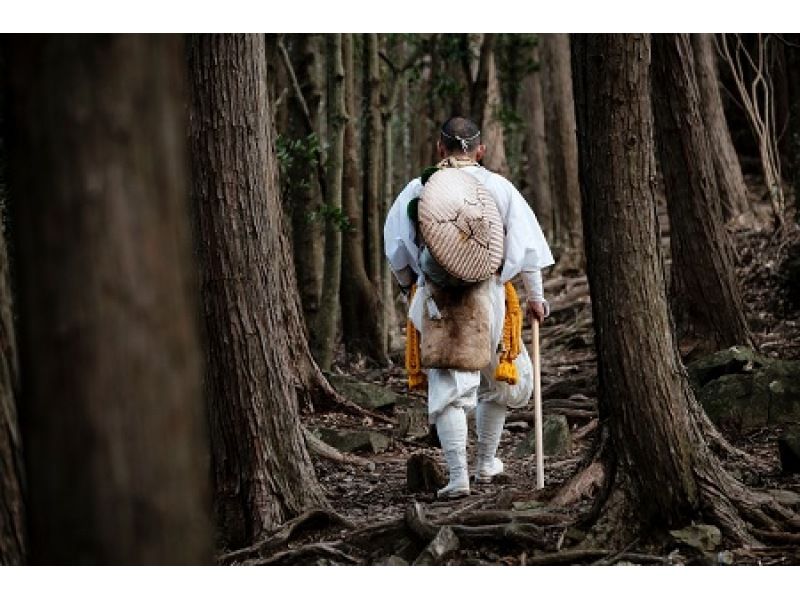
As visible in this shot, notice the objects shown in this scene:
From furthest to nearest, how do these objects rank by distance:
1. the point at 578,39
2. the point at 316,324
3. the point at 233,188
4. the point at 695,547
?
1. the point at 316,324
2. the point at 233,188
3. the point at 578,39
4. the point at 695,547

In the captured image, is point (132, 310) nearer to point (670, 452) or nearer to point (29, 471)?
point (29, 471)

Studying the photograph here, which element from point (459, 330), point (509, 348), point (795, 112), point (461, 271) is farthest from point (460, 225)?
point (795, 112)

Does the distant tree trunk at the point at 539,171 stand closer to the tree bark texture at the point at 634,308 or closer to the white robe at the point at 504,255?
the white robe at the point at 504,255

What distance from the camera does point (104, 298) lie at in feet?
11.4

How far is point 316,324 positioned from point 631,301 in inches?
335

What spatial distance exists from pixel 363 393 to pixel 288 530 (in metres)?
5.11

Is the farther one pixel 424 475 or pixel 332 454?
pixel 332 454

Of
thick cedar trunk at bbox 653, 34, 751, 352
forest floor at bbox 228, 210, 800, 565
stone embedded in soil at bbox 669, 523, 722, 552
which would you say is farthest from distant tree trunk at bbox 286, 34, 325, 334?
stone embedded in soil at bbox 669, 523, 722, 552

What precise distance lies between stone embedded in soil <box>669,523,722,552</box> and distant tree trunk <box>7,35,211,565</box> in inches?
139

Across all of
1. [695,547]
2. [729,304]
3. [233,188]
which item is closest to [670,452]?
[695,547]

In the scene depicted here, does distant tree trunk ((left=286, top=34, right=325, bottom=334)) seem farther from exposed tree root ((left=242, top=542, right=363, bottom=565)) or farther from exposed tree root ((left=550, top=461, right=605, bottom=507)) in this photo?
exposed tree root ((left=242, top=542, right=363, bottom=565))

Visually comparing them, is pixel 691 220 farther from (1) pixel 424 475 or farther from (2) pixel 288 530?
(2) pixel 288 530

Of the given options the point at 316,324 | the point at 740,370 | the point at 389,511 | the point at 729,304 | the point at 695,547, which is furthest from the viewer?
the point at 316,324

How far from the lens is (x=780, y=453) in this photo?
8.55 m
